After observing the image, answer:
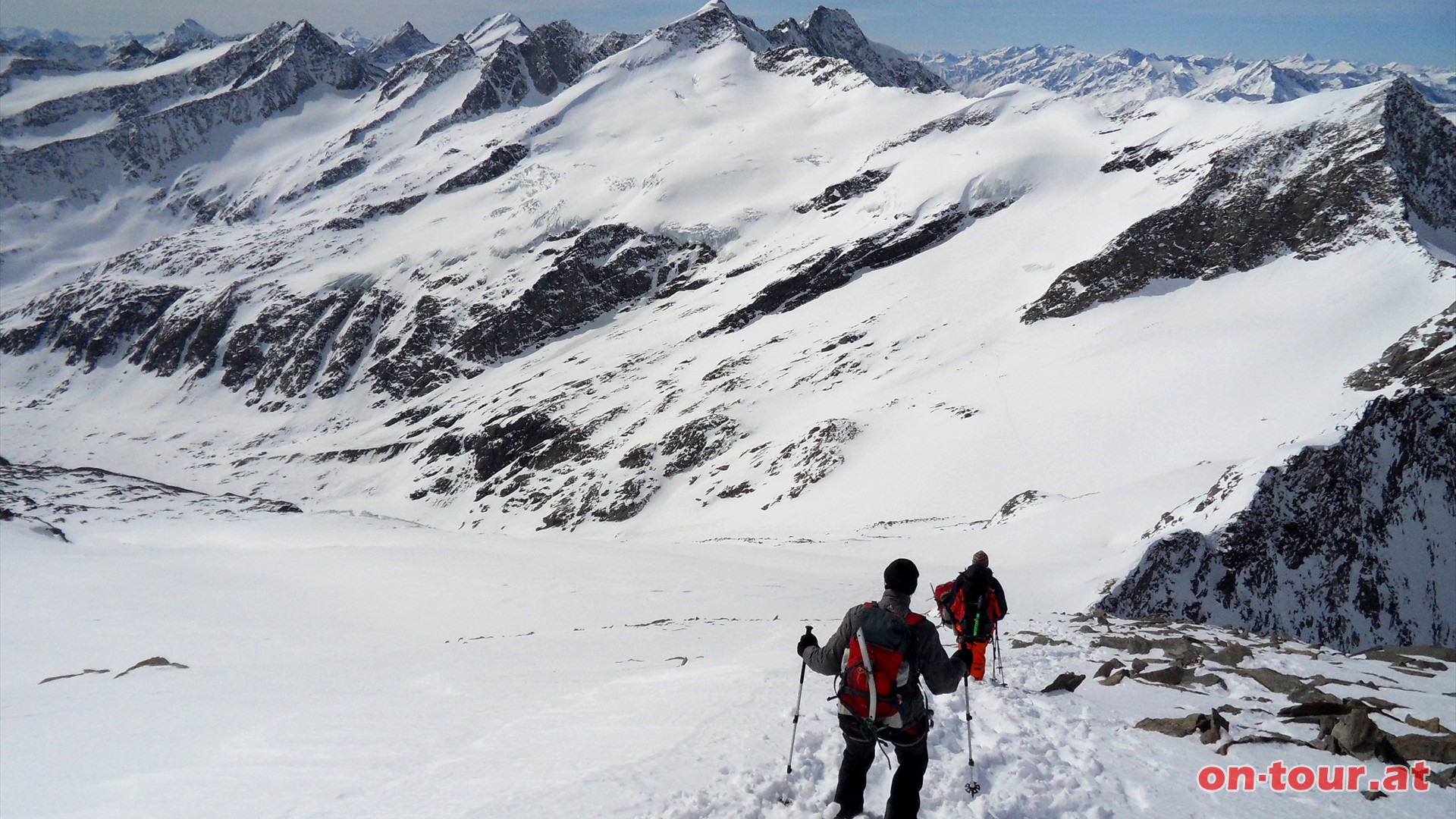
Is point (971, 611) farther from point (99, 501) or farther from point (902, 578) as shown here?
point (99, 501)

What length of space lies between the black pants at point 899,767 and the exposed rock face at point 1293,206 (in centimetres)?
6435

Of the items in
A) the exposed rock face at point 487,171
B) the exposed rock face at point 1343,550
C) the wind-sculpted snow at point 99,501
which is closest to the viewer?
the exposed rock face at point 1343,550

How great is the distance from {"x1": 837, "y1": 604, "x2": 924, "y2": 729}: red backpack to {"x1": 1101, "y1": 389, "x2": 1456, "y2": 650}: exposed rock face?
53.9 feet

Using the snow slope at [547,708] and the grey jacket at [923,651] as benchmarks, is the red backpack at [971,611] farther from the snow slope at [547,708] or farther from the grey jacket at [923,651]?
the grey jacket at [923,651]

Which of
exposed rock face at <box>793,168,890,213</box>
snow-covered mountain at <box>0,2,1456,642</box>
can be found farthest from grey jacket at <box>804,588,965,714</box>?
exposed rock face at <box>793,168,890,213</box>

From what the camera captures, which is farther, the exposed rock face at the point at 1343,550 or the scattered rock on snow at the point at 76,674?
the exposed rock face at the point at 1343,550

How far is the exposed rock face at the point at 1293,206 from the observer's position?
55.5 m

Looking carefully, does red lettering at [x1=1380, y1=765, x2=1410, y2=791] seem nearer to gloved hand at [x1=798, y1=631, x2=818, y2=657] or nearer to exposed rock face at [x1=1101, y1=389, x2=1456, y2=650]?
gloved hand at [x1=798, y1=631, x2=818, y2=657]

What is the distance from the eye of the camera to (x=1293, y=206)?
2329 inches

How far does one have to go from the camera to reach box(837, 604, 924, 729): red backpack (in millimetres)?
5184

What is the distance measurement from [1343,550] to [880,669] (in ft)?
78.7

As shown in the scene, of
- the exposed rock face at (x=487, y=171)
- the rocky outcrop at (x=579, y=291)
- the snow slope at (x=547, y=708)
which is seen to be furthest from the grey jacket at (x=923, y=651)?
the exposed rock face at (x=487, y=171)

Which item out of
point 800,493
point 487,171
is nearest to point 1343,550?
point 800,493

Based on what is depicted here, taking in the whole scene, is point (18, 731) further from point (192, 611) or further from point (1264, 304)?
point (1264, 304)
